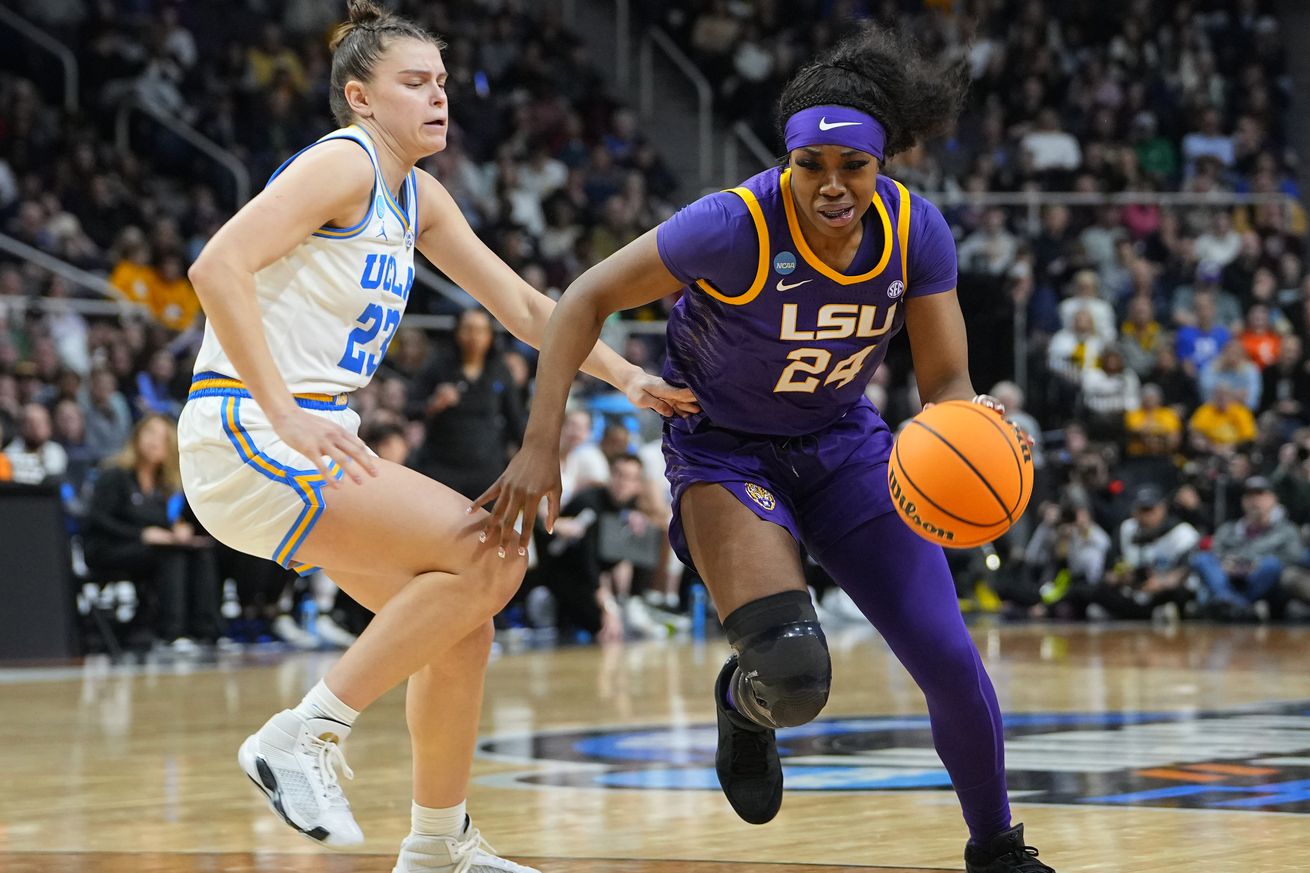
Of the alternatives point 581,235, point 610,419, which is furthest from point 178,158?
point 610,419

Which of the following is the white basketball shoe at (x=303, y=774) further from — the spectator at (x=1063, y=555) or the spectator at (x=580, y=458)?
the spectator at (x=1063, y=555)

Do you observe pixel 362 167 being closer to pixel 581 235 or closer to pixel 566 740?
pixel 566 740

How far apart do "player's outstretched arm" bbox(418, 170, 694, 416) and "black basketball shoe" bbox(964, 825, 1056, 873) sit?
4.07ft

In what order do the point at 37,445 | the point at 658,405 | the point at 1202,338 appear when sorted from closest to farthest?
the point at 658,405
the point at 37,445
the point at 1202,338

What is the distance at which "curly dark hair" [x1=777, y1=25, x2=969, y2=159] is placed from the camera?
13.6 ft

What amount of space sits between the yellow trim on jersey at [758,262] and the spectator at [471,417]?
6441 millimetres

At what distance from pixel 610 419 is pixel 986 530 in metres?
10.8

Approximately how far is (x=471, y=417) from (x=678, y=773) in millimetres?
4737

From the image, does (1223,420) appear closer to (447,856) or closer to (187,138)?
(187,138)

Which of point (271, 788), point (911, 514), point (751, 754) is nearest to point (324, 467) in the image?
point (271, 788)

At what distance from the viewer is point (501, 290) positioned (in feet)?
14.7

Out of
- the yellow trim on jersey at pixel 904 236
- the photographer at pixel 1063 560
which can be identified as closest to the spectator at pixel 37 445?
the photographer at pixel 1063 560

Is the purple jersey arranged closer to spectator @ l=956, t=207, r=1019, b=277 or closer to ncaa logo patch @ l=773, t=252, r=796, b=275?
ncaa logo patch @ l=773, t=252, r=796, b=275

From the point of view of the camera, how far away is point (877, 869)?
4.30 m
